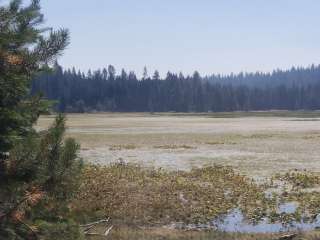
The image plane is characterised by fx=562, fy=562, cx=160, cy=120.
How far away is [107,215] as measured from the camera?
1611 cm

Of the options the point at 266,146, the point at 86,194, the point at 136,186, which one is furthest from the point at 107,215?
the point at 266,146

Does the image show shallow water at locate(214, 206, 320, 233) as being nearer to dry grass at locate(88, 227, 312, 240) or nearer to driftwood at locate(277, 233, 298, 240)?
dry grass at locate(88, 227, 312, 240)

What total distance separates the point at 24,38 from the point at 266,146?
131 feet

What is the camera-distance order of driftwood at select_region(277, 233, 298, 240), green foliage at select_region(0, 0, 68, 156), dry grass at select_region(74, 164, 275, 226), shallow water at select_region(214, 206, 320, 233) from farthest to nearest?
dry grass at select_region(74, 164, 275, 226), shallow water at select_region(214, 206, 320, 233), driftwood at select_region(277, 233, 298, 240), green foliage at select_region(0, 0, 68, 156)

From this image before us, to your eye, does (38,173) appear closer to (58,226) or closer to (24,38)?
(58,226)

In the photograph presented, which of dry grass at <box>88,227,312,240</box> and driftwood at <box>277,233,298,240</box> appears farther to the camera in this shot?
dry grass at <box>88,227,312,240</box>

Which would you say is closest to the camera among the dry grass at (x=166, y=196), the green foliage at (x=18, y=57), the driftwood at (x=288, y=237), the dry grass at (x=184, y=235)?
the green foliage at (x=18, y=57)

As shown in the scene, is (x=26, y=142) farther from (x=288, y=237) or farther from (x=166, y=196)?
(x=166, y=196)

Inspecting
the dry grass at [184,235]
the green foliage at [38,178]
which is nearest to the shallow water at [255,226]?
the dry grass at [184,235]

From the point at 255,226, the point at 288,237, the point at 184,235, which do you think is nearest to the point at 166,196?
the point at 255,226

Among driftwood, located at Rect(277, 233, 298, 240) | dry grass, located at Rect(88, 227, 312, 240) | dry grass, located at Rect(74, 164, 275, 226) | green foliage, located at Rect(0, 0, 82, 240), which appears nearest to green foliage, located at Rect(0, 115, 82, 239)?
green foliage, located at Rect(0, 0, 82, 240)

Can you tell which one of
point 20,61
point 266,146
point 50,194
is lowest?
point 266,146

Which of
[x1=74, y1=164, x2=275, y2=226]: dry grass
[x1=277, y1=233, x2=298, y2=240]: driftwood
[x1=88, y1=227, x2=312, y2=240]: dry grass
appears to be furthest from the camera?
[x1=74, y1=164, x2=275, y2=226]: dry grass

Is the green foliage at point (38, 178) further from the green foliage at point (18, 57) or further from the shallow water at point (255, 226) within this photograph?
the shallow water at point (255, 226)
